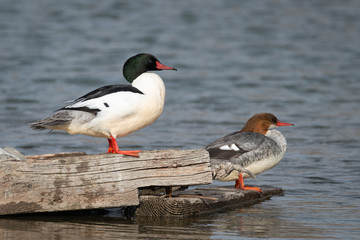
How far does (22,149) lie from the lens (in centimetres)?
968

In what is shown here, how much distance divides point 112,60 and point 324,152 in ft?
33.0

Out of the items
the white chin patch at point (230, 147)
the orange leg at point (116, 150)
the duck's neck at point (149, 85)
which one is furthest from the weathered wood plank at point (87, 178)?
the white chin patch at point (230, 147)

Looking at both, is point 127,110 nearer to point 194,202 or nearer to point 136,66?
point 136,66

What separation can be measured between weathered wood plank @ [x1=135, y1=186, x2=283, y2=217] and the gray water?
11 centimetres

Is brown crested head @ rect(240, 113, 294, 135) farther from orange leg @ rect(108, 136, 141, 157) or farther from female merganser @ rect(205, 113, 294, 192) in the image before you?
orange leg @ rect(108, 136, 141, 157)

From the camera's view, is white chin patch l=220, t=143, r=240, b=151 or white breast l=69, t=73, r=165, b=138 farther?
white chin patch l=220, t=143, r=240, b=151

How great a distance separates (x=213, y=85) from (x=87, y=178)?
33.1ft

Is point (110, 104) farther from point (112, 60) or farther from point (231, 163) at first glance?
point (112, 60)

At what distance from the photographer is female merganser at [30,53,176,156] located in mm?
5992

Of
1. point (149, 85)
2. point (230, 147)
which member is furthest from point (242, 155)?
point (149, 85)

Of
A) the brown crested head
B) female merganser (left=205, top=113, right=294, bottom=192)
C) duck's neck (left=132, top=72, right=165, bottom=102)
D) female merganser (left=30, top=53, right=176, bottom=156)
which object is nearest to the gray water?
female merganser (left=205, top=113, right=294, bottom=192)

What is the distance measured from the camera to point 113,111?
5.98 meters

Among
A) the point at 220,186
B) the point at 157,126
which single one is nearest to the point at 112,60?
the point at 157,126

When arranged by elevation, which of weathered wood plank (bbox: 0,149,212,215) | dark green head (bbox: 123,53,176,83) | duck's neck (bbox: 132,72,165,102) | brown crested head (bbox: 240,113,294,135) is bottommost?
weathered wood plank (bbox: 0,149,212,215)
